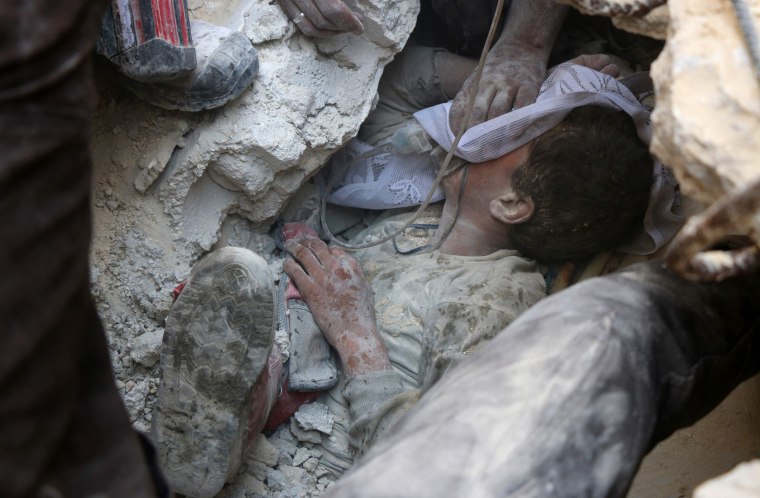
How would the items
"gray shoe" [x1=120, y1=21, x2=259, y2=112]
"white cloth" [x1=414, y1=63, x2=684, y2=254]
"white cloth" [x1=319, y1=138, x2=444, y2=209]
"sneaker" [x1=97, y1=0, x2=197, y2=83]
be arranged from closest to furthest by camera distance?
"sneaker" [x1=97, y1=0, x2=197, y2=83] < "gray shoe" [x1=120, y1=21, x2=259, y2=112] < "white cloth" [x1=414, y1=63, x2=684, y2=254] < "white cloth" [x1=319, y1=138, x2=444, y2=209]

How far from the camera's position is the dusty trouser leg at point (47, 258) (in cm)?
71

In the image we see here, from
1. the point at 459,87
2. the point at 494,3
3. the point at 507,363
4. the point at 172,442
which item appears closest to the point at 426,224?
the point at 459,87

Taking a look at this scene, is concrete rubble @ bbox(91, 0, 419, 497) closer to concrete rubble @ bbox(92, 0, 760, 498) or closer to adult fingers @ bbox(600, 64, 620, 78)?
concrete rubble @ bbox(92, 0, 760, 498)

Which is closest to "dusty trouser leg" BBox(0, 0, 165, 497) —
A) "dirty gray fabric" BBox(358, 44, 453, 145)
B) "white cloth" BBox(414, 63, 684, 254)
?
"white cloth" BBox(414, 63, 684, 254)

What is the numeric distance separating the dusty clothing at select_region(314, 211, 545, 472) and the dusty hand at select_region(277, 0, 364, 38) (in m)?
0.60

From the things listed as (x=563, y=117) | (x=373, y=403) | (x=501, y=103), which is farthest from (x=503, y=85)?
(x=373, y=403)

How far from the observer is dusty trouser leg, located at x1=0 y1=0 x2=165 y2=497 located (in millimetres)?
712

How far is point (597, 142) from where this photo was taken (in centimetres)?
181

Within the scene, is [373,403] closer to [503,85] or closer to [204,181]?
[204,181]

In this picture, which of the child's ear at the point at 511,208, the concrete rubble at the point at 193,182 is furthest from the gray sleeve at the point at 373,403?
the child's ear at the point at 511,208

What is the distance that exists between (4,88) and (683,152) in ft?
2.38

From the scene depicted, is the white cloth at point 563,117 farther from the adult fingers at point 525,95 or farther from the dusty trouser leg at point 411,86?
the dusty trouser leg at point 411,86

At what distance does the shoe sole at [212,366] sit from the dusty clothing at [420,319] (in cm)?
28

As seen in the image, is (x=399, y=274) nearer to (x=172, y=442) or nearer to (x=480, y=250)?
(x=480, y=250)
